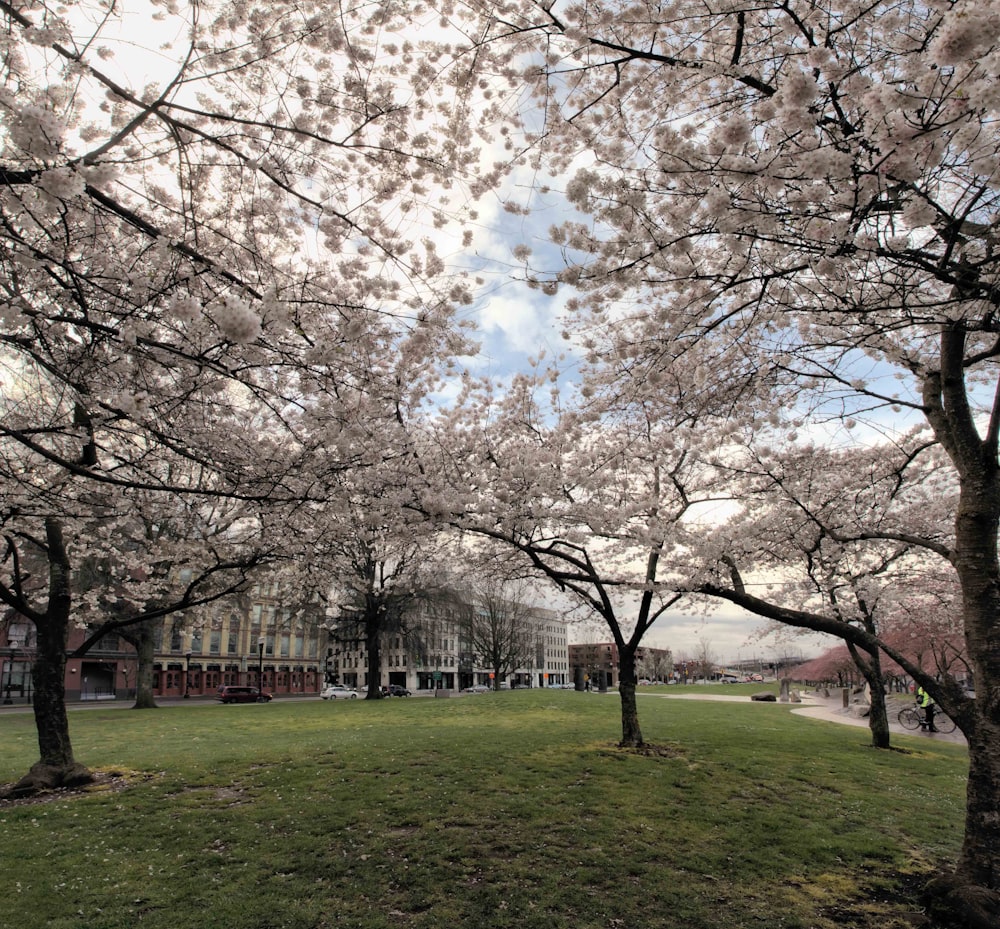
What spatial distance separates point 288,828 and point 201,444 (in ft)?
14.5

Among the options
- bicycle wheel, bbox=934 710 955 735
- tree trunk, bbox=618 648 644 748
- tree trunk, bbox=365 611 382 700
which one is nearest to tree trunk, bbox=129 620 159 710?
tree trunk, bbox=365 611 382 700

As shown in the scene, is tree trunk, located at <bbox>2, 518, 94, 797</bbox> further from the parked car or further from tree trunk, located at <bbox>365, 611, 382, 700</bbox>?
the parked car

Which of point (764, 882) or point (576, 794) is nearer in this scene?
point (764, 882)

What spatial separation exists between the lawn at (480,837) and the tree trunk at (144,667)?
1306 centimetres

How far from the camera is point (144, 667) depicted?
25328 mm

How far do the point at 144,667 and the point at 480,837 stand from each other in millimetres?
24670

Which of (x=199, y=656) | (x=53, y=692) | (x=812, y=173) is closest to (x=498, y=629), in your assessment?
(x=199, y=656)

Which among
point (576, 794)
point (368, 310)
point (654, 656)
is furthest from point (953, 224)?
point (654, 656)

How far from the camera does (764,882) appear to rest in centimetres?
549

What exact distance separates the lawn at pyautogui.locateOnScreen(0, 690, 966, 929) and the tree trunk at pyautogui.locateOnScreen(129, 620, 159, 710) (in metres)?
13.1

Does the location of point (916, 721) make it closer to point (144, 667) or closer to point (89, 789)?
point (89, 789)

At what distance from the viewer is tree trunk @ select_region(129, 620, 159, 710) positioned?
969 inches

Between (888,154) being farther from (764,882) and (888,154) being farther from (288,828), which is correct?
(288,828)

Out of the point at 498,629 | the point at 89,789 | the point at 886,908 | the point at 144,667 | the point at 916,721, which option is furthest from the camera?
the point at 498,629
